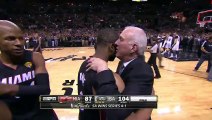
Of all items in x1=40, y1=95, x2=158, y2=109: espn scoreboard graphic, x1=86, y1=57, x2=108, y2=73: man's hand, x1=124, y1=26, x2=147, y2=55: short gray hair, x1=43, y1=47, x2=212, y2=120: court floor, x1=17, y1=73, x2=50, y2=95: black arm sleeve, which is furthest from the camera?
x1=43, y1=47, x2=212, y2=120: court floor

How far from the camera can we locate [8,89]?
7.35ft

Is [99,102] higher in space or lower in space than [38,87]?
higher

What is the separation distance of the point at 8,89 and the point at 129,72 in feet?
2.88

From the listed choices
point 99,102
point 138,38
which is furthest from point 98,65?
point 99,102

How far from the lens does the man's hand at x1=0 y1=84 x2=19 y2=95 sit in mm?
2181

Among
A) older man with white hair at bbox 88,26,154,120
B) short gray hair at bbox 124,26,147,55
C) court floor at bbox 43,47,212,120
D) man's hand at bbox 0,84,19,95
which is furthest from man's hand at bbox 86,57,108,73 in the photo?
court floor at bbox 43,47,212,120

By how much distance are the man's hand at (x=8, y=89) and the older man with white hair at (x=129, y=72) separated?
23.5 inches

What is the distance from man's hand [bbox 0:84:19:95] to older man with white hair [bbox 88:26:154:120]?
1.96 feet

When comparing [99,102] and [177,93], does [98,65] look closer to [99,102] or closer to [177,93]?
[99,102]

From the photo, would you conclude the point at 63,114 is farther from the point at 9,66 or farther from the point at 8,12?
the point at 8,12

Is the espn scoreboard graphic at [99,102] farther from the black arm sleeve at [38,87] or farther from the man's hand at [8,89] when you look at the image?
the black arm sleeve at [38,87]

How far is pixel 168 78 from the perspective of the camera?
12.1 m

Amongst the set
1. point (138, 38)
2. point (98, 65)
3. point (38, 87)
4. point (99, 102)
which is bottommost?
point (38, 87)

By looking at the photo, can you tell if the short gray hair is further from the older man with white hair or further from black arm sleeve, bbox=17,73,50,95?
black arm sleeve, bbox=17,73,50,95
